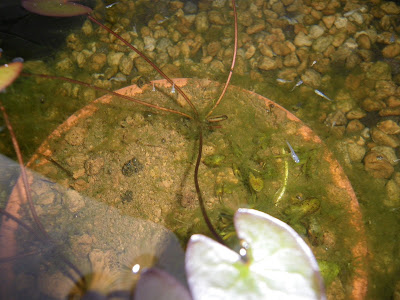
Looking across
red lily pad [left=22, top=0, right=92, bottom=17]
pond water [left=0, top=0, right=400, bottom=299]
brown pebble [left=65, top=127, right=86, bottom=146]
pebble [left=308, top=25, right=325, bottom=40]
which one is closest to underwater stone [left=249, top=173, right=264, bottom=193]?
pond water [left=0, top=0, right=400, bottom=299]

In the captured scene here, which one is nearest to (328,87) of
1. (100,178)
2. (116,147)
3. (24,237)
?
(116,147)

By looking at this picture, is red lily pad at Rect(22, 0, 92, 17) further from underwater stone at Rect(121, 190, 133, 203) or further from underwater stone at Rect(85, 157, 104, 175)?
underwater stone at Rect(121, 190, 133, 203)

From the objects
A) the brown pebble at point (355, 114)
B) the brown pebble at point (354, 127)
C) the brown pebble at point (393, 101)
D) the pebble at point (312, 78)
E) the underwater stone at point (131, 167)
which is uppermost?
the pebble at point (312, 78)

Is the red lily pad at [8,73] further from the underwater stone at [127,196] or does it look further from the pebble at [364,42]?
the pebble at [364,42]

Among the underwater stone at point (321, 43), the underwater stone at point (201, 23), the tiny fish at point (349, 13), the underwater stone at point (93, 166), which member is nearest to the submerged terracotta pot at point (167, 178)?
the underwater stone at point (93, 166)

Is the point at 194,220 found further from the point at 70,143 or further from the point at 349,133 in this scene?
the point at 349,133

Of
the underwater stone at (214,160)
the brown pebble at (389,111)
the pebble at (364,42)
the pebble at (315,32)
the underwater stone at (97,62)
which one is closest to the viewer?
the underwater stone at (214,160)
